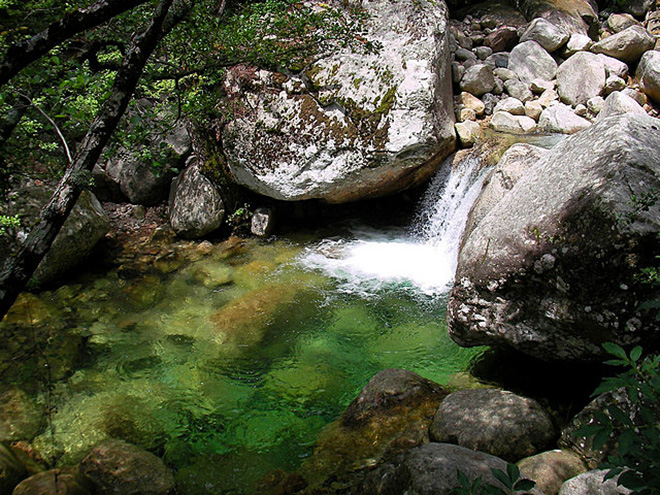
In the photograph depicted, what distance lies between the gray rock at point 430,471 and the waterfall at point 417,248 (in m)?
3.57

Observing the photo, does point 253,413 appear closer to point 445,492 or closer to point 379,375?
point 379,375

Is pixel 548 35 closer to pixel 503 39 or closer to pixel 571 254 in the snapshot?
pixel 503 39

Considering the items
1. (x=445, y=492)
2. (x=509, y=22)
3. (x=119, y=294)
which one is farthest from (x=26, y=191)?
(x=509, y=22)

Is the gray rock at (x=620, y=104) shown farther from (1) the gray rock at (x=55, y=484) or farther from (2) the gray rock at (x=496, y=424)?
(1) the gray rock at (x=55, y=484)

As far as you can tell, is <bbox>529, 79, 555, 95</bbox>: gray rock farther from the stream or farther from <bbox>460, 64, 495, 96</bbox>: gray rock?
the stream

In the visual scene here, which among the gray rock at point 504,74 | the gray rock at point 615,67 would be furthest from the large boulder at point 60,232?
the gray rock at point 615,67

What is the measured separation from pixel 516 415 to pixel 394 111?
497cm

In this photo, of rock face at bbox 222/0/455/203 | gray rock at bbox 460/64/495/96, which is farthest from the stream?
gray rock at bbox 460/64/495/96

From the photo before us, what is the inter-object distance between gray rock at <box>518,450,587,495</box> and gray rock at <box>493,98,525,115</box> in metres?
7.17

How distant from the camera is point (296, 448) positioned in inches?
152

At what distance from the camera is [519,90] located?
9.16 meters

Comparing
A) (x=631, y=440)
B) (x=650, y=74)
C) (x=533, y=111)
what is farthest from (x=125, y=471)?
(x=650, y=74)

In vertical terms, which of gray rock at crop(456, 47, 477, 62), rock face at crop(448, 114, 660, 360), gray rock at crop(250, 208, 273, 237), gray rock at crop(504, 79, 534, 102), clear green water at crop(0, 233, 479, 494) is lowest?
clear green water at crop(0, 233, 479, 494)

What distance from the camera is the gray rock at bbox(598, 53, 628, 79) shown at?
897 cm
